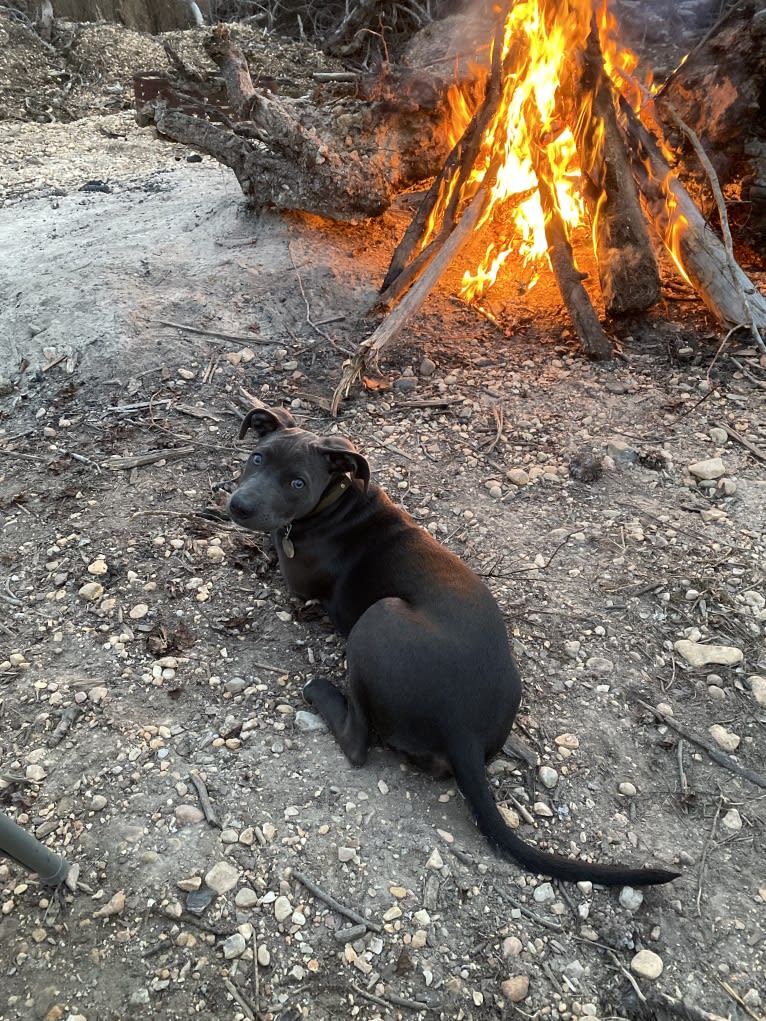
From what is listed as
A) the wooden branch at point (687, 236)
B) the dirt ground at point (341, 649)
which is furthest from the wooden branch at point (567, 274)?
the wooden branch at point (687, 236)

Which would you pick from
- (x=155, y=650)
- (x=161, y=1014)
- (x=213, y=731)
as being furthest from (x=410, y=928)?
(x=155, y=650)

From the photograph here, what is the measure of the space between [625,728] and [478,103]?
5.76m

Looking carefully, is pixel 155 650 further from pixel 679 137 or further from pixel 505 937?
pixel 679 137

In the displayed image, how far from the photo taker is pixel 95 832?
2.85m

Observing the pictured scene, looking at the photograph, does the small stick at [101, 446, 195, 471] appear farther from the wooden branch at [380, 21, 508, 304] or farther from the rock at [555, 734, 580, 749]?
the rock at [555, 734, 580, 749]

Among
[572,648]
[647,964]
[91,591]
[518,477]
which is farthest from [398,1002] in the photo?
[518,477]

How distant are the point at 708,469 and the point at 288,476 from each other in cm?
280

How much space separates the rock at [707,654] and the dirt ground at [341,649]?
2 cm

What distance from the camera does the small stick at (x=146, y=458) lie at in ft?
16.0

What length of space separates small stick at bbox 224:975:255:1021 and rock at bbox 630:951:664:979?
1320 millimetres

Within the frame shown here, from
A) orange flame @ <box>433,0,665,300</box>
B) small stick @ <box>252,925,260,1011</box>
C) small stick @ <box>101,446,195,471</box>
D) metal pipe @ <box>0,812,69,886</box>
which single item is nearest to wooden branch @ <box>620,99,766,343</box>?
orange flame @ <box>433,0,665,300</box>

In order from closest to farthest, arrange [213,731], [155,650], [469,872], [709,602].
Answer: [469,872] → [213,731] → [155,650] → [709,602]

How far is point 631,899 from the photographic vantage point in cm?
274

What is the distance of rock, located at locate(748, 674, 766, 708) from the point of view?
11.4 ft
